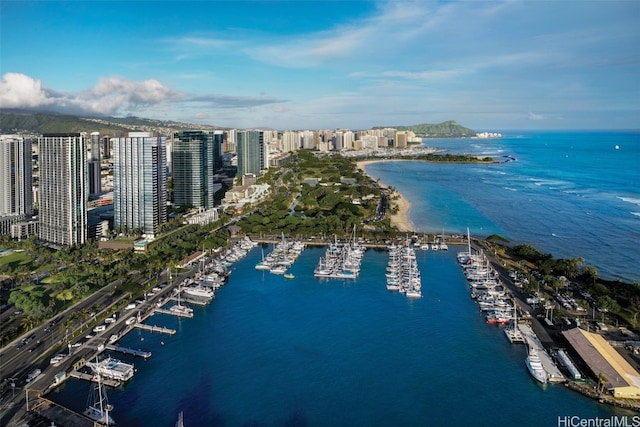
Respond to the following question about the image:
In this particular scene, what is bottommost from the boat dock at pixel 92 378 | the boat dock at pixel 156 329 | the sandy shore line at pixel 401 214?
the boat dock at pixel 92 378

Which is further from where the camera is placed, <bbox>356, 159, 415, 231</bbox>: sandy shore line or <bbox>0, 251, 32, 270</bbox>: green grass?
<bbox>356, 159, 415, 231</bbox>: sandy shore line

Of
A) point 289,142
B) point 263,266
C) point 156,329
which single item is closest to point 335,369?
point 156,329

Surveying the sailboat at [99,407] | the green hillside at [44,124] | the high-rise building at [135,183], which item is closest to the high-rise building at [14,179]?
the high-rise building at [135,183]

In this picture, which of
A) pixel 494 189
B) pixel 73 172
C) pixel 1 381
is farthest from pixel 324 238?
pixel 494 189

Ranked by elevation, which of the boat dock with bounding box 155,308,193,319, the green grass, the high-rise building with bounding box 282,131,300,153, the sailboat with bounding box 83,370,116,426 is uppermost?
the high-rise building with bounding box 282,131,300,153

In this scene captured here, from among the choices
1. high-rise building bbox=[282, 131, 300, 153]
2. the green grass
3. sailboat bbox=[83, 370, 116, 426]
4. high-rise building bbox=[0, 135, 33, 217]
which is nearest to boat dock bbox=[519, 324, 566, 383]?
sailboat bbox=[83, 370, 116, 426]

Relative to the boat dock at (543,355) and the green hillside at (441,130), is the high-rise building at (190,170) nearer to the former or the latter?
the boat dock at (543,355)

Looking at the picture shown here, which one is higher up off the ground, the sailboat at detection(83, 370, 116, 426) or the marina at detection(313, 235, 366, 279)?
the marina at detection(313, 235, 366, 279)

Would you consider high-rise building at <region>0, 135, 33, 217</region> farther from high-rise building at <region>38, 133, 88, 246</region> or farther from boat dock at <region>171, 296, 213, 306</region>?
boat dock at <region>171, 296, 213, 306</region>
